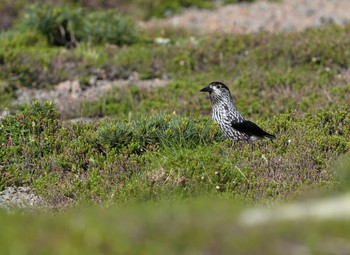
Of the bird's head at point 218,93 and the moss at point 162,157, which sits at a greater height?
the bird's head at point 218,93

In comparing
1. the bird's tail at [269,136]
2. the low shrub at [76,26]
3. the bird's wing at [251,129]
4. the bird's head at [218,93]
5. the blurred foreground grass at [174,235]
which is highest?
the blurred foreground grass at [174,235]

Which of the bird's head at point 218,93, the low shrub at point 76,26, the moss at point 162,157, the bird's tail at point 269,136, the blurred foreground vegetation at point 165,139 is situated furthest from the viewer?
the low shrub at point 76,26

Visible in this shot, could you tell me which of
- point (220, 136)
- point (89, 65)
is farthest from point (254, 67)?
point (220, 136)

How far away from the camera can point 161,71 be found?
1578cm

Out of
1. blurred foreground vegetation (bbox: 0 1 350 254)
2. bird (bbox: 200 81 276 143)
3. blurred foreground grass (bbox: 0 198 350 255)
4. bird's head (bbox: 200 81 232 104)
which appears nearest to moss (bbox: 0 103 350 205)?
blurred foreground vegetation (bbox: 0 1 350 254)

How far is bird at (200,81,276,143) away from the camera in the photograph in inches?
390

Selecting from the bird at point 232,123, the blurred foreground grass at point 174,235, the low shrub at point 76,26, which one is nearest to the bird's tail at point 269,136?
the bird at point 232,123

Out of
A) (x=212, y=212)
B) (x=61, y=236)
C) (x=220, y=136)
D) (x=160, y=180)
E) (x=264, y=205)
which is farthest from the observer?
(x=220, y=136)

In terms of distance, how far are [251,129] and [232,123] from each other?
0.30m

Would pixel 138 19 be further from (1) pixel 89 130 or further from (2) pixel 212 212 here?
(2) pixel 212 212

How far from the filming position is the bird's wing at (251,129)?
32.4 ft

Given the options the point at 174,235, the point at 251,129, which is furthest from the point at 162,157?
the point at 174,235

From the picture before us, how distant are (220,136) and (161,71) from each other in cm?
599

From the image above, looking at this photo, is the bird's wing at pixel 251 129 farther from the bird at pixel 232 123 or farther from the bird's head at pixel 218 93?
the bird's head at pixel 218 93
